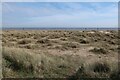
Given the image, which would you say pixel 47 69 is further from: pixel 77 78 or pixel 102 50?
pixel 102 50

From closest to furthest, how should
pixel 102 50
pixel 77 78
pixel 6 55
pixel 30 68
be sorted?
pixel 77 78 → pixel 30 68 → pixel 6 55 → pixel 102 50

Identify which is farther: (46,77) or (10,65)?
(10,65)

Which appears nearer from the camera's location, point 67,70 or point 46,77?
point 46,77

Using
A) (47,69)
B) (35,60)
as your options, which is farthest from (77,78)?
(35,60)

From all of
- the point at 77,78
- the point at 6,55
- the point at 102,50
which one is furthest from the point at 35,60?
the point at 102,50

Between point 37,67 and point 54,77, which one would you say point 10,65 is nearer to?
point 37,67

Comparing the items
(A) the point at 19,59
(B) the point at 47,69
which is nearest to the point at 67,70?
(B) the point at 47,69

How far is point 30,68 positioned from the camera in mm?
12547

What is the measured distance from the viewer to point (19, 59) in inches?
516

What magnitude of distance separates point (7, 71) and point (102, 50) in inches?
366

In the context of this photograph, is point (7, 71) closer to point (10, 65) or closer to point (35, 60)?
point (10, 65)

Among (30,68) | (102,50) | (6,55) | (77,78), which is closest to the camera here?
(77,78)

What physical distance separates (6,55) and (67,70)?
118 inches

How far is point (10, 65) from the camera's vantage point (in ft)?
41.8
